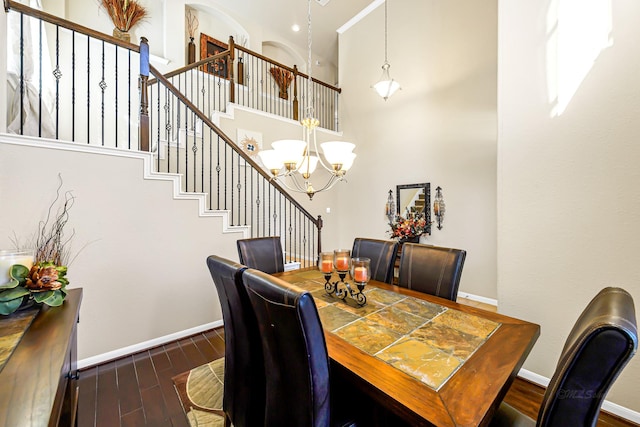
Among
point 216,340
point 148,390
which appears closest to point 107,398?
point 148,390

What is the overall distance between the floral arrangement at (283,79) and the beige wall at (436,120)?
141 centimetres

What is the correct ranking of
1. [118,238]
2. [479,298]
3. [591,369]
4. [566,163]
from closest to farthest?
[591,369]
[566,163]
[118,238]
[479,298]

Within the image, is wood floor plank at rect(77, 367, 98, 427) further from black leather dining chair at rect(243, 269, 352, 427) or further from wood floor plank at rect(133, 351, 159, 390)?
black leather dining chair at rect(243, 269, 352, 427)

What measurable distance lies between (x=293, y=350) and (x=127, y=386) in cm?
181

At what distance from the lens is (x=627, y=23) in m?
1.67

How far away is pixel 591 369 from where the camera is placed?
2.13 ft

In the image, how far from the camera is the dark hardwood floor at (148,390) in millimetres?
1668

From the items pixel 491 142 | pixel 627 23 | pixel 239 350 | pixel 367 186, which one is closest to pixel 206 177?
pixel 367 186

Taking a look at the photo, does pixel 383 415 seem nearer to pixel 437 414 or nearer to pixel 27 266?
pixel 437 414


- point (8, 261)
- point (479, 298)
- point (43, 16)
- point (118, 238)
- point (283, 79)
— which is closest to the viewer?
point (8, 261)

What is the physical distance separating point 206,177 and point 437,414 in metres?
4.07

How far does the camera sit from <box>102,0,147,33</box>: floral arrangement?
4.15 meters

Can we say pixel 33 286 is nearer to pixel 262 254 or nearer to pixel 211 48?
pixel 262 254

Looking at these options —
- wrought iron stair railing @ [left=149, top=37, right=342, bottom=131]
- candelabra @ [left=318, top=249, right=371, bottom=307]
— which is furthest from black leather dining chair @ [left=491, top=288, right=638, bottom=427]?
wrought iron stair railing @ [left=149, top=37, right=342, bottom=131]
